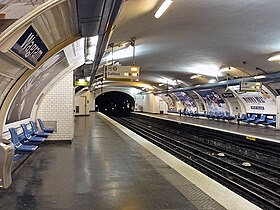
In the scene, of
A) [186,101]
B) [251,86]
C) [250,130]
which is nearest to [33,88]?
[251,86]

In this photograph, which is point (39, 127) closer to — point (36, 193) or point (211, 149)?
point (36, 193)

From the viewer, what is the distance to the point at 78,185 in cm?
486

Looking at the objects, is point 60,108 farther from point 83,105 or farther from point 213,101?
point 83,105

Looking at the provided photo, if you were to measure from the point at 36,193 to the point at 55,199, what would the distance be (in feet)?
1.39

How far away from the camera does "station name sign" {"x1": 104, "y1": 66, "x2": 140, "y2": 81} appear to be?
10.1 meters

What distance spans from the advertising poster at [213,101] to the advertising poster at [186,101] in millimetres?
3035

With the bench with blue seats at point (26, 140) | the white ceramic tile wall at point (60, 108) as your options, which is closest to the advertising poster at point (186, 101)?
the white ceramic tile wall at point (60, 108)

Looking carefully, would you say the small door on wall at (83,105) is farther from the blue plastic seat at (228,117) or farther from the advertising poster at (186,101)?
the blue plastic seat at (228,117)

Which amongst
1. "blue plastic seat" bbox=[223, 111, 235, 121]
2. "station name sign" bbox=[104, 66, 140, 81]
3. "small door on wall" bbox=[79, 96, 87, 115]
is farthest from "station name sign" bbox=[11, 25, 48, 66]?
"small door on wall" bbox=[79, 96, 87, 115]

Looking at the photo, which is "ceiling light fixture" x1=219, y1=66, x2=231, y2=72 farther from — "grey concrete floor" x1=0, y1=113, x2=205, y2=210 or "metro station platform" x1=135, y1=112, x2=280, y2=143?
"grey concrete floor" x1=0, y1=113, x2=205, y2=210

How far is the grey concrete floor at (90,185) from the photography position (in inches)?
157

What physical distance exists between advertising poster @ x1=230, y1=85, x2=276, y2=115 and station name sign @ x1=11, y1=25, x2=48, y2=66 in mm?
13810

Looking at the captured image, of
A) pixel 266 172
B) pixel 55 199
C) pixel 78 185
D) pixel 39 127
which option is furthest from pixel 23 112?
pixel 266 172

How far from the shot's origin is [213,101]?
24.6 metres
